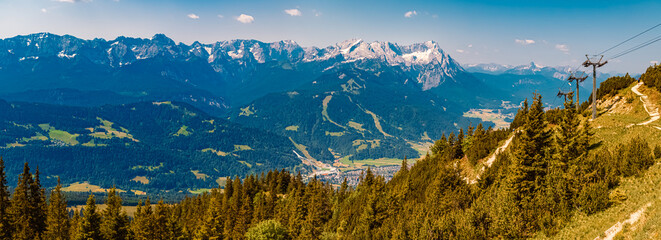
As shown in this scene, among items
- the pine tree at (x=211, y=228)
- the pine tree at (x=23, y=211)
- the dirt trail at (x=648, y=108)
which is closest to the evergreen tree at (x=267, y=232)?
the pine tree at (x=211, y=228)

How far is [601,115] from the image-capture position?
5988 cm

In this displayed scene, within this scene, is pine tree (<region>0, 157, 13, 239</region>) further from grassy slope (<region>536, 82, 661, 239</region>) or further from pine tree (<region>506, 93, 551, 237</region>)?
grassy slope (<region>536, 82, 661, 239</region>)

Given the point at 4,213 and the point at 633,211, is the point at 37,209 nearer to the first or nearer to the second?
the point at 4,213

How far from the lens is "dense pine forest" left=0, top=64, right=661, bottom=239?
1406 inches

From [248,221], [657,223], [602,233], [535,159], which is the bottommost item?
[248,221]

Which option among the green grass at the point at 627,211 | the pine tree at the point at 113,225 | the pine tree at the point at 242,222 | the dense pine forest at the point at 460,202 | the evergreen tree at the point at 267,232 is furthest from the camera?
the pine tree at the point at 242,222

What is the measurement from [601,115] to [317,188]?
75.5 m

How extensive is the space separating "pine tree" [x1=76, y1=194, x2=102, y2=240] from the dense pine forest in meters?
0.16

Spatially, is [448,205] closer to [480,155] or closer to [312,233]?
[480,155]

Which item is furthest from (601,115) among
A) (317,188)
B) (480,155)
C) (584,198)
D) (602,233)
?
(317,188)

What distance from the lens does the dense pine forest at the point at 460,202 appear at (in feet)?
117

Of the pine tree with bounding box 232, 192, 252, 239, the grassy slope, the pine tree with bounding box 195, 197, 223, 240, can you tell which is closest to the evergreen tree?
the pine tree with bounding box 195, 197, 223, 240

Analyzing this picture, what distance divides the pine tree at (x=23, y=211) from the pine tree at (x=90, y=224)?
59.8 feet

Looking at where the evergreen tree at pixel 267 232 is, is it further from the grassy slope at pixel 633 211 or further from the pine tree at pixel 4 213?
the grassy slope at pixel 633 211
